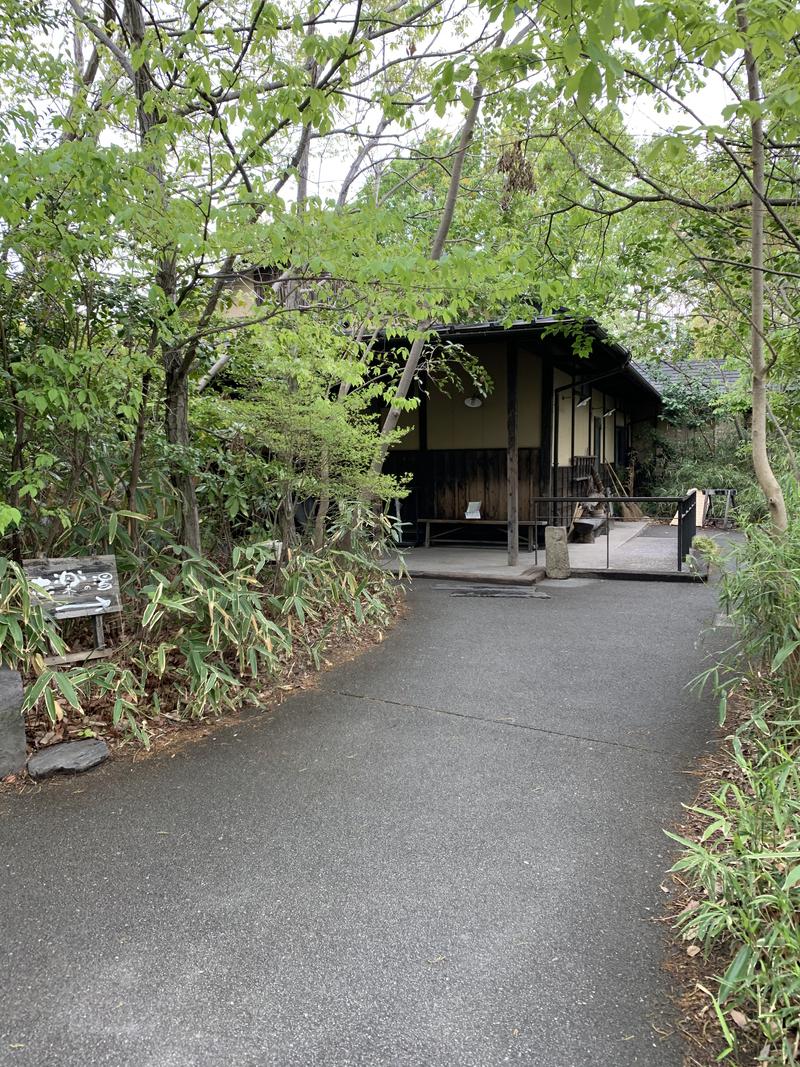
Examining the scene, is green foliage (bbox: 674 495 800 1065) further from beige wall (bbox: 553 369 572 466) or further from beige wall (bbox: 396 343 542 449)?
beige wall (bbox: 553 369 572 466)

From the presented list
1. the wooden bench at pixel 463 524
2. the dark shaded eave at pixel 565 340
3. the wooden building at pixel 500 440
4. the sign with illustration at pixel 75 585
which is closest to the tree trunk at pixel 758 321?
the dark shaded eave at pixel 565 340

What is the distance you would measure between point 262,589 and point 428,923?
3513mm

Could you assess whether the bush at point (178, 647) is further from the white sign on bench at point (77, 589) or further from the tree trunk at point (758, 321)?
the tree trunk at point (758, 321)

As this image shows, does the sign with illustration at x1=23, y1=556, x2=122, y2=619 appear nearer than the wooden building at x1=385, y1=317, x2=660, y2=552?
Yes

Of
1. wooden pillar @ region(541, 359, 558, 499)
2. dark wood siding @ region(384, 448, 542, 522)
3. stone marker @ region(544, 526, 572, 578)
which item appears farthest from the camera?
dark wood siding @ region(384, 448, 542, 522)

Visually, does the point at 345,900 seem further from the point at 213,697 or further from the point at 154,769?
the point at 213,697

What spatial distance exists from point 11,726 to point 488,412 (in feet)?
27.2

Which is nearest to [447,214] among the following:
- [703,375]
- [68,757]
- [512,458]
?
[512,458]

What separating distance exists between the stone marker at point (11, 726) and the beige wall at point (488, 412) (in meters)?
7.75

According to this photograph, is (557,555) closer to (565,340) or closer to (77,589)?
(565,340)

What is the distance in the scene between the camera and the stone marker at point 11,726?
3092 mm

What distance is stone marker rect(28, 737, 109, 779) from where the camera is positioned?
3131 mm

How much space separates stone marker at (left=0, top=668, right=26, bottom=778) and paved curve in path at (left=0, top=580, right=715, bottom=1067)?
0.70ft

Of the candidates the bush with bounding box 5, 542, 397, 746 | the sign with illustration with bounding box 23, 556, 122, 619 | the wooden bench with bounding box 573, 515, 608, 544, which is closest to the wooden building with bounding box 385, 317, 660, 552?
the wooden bench with bounding box 573, 515, 608, 544
